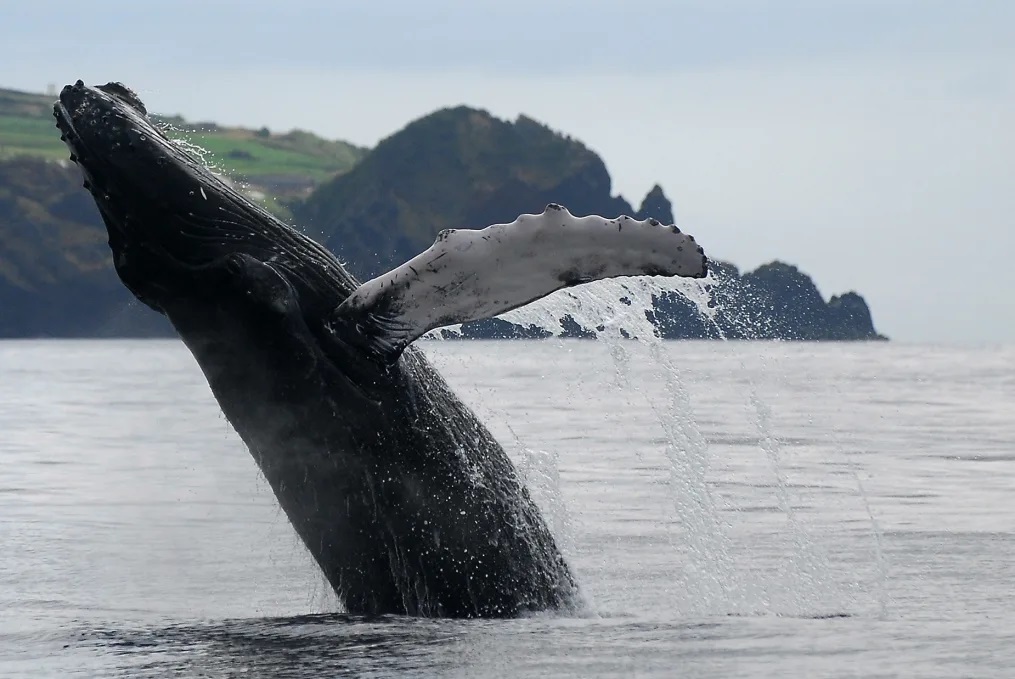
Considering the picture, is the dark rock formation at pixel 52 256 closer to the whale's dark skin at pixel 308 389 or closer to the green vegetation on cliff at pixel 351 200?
the green vegetation on cliff at pixel 351 200

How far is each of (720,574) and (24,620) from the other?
160 inches

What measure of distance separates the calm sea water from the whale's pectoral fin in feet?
4.20

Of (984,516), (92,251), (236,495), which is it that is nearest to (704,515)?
(984,516)

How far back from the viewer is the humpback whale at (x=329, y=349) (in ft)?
22.1

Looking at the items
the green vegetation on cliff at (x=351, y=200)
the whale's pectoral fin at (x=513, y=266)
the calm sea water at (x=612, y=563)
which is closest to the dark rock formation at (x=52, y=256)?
the green vegetation on cliff at (x=351, y=200)

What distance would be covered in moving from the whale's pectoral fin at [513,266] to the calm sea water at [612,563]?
128 cm

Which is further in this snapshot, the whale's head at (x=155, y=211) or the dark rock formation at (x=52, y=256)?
the dark rock formation at (x=52, y=256)

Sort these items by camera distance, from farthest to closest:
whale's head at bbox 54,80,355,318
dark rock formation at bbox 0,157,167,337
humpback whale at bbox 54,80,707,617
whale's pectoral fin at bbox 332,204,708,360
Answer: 1. dark rock formation at bbox 0,157,167,337
2. whale's head at bbox 54,80,355,318
3. humpback whale at bbox 54,80,707,617
4. whale's pectoral fin at bbox 332,204,708,360

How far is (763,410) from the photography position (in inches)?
379

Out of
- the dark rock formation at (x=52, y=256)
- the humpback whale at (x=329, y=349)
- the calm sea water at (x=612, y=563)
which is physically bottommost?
the calm sea water at (x=612, y=563)

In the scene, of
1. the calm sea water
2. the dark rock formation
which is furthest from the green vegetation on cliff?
the calm sea water

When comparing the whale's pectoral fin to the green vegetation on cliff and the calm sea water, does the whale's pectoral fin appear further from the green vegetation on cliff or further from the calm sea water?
the green vegetation on cliff

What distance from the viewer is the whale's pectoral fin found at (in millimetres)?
6266

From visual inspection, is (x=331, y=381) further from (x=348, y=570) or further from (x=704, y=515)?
(x=704, y=515)
